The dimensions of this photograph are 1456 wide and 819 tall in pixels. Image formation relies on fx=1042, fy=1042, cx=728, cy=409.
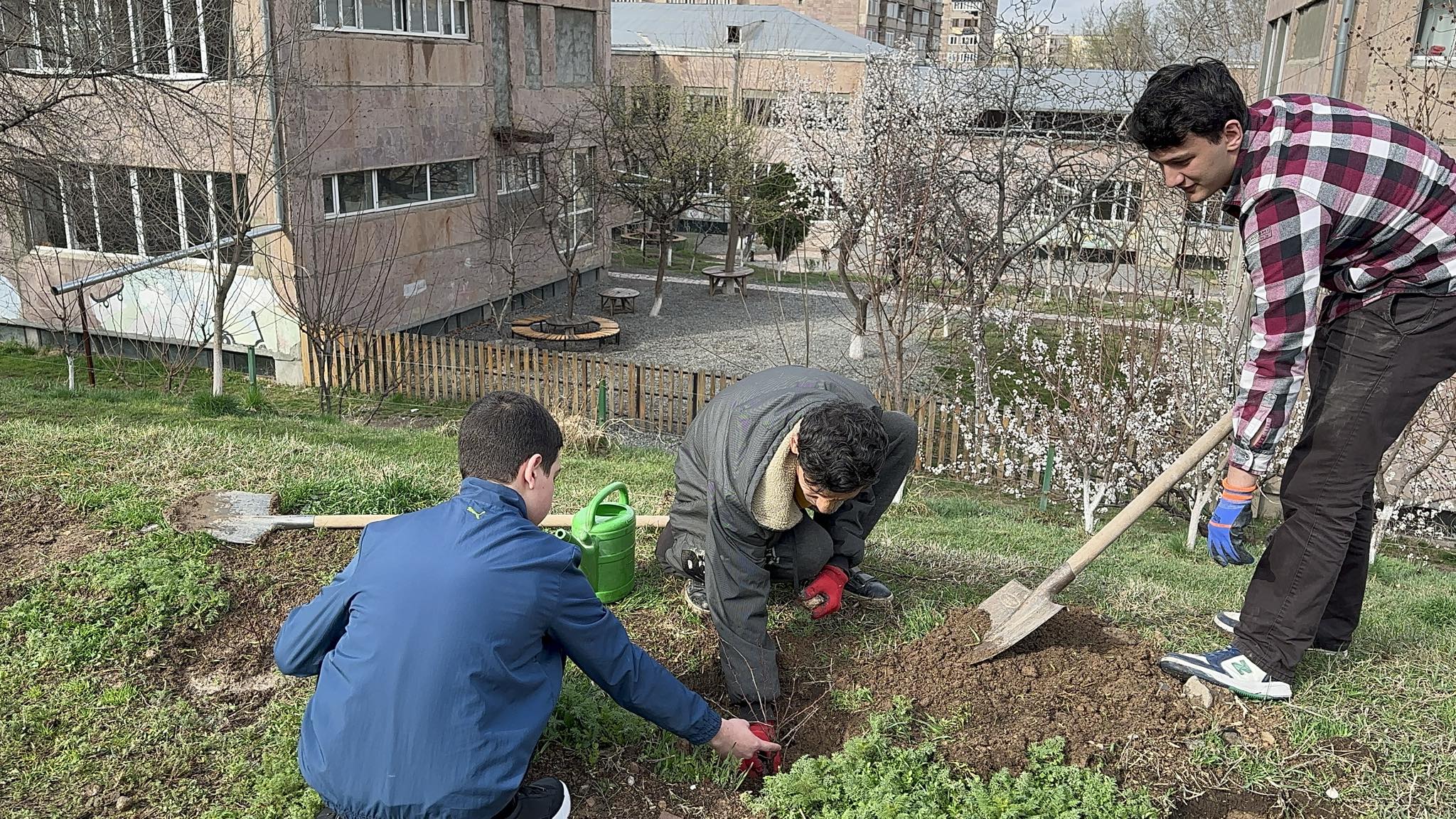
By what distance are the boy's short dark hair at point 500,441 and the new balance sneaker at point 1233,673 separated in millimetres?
2185

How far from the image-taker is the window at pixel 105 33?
7.97 meters

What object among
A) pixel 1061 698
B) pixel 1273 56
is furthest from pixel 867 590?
pixel 1273 56

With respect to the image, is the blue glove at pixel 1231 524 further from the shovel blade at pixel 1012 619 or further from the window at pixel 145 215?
the window at pixel 145 215

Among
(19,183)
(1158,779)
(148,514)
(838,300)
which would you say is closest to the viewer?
(1158,779)

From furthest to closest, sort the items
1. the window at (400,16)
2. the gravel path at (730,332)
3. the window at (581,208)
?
1. the window at (581,208)
2. the gravel path at (730,332)
3. the window at (400,16)

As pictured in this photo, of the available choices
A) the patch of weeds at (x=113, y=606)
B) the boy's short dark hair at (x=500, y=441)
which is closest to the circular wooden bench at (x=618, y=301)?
the patch of weeds at (x=113, y=606)

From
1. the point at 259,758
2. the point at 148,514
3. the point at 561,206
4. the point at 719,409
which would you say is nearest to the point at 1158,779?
the point at 719,409

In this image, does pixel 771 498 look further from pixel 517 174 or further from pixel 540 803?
pixel 517 174

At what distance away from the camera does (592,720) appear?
3.16 m

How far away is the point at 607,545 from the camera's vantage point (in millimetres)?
3904

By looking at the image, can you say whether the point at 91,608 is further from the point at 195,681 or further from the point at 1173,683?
the point at 1173,683

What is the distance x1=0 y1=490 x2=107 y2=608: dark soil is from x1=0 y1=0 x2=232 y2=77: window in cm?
383

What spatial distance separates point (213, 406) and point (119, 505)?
14.3ft

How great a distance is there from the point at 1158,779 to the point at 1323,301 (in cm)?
149
